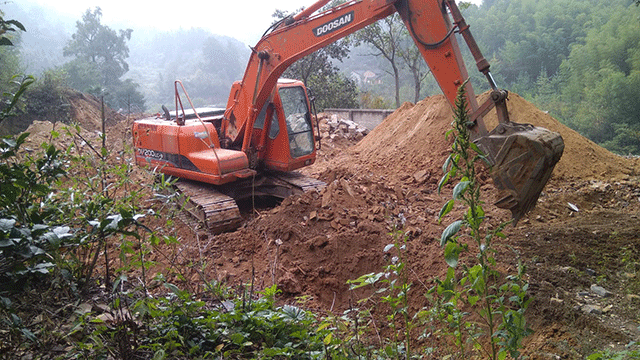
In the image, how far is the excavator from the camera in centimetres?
417

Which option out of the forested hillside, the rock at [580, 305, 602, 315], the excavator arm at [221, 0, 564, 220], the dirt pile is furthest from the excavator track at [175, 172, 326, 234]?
the forested hillside

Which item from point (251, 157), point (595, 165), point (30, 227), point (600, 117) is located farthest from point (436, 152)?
point (600, 117)

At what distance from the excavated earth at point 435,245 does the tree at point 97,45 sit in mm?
33232

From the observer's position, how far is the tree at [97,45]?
35.8 meters

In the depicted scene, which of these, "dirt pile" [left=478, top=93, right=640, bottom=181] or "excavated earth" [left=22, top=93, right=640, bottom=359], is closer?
"excavated earth" [left=22, top=93, right=640, bottom=359]

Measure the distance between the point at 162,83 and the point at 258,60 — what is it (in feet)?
169

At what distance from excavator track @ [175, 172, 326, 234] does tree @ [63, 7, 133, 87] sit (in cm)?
3297

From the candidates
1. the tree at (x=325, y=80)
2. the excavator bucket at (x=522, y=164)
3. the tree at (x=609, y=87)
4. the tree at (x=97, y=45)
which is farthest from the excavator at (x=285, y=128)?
the tree at (x=97, y=45)

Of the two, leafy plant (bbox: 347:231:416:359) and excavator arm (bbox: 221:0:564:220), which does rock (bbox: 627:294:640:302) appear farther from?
leafy plant (bbox: 347:231:416:359)

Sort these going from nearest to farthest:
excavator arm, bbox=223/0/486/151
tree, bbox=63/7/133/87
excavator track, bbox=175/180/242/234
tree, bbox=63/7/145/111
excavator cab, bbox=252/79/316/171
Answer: excavator arm, bbox=223/0/486/151
excavator track, bbox=175/180/242/234
excavator cab, bbox=252/79/316/171
tree, bbox=63/7/145/111
tree, bbox=63/7/133/87

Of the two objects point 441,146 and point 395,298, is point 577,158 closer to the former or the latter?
point 441,146

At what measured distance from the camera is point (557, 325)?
126 inches

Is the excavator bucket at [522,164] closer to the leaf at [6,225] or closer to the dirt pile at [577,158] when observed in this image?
the leaf at [6,225]

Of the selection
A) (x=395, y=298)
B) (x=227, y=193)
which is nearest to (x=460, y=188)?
(x=395, y=298)
